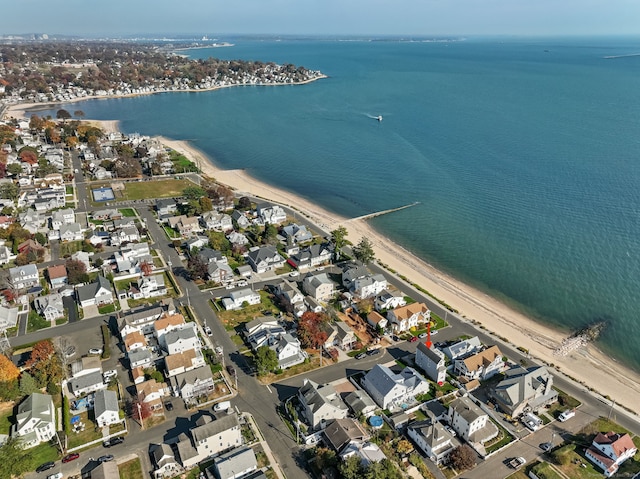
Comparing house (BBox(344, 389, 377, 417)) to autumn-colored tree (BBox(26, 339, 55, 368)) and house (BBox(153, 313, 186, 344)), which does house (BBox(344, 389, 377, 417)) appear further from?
autumn-colored tree (BBox(26, 339, 55, 368))

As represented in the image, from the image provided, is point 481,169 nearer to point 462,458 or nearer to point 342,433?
point 462,458

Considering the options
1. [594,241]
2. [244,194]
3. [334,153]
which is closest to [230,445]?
[244,194]

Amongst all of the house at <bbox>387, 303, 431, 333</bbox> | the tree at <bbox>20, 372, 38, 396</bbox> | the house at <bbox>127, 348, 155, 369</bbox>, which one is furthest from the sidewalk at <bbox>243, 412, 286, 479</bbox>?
the house at <bbox>387, 303, 431, 333</bbox>

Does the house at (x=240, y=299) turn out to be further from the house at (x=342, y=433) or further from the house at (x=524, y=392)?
the house at (x=524, y=392)

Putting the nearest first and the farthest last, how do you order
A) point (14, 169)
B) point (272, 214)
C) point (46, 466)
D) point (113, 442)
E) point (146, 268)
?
1. point (46, 466)
2. point (113, 442)
3. point (146, 268)
4. point (272, 214)
5. point (14, 169)

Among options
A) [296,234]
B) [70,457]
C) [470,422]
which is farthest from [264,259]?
[470,422]

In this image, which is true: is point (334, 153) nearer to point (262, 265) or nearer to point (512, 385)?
point (262, 265)
